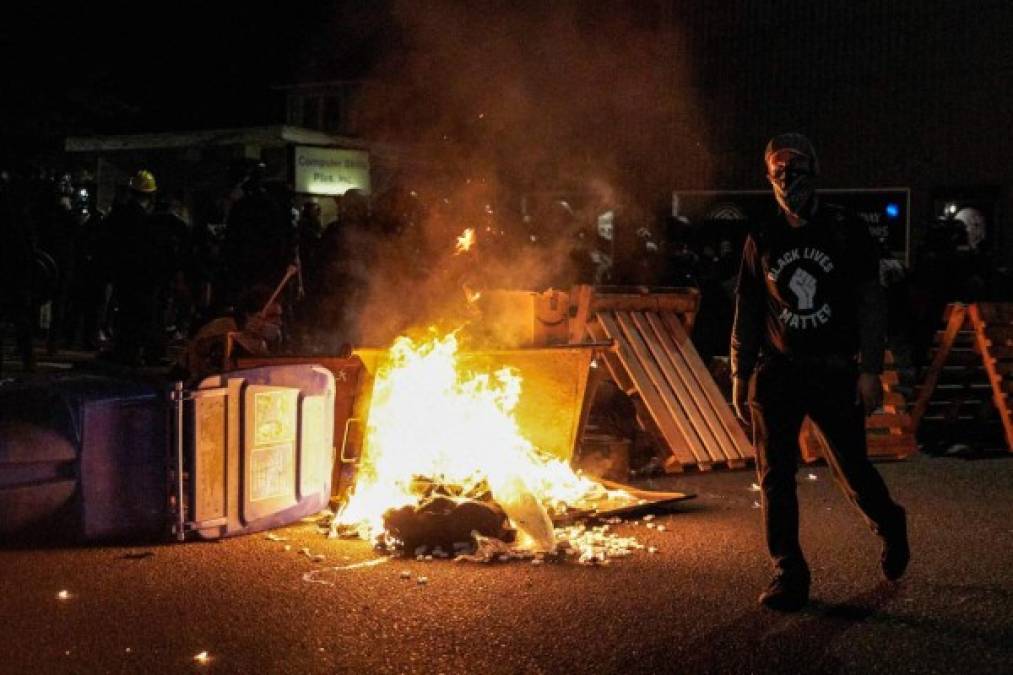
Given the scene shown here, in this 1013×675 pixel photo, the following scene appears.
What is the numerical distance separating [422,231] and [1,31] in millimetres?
32101

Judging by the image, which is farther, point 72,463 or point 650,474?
point 650,474

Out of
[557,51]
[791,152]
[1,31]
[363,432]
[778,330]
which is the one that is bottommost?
[363,432]

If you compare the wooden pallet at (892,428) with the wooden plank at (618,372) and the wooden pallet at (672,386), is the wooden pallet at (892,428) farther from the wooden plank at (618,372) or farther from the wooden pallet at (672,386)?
the wooden plank at (618,372)

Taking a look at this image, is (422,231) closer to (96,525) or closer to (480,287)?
(480,287)

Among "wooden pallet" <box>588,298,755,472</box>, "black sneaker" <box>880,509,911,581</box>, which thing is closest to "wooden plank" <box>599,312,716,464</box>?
"wooden pallet" <box>588,298,755,472</box>

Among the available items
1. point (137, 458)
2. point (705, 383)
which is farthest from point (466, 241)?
point (137, 458)

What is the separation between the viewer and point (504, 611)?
509 centimetres

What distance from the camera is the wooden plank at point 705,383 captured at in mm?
9242

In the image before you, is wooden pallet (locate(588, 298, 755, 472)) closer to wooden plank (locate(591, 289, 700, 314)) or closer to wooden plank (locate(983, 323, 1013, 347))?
wooden plank (locate(591, 289, 700, 314))

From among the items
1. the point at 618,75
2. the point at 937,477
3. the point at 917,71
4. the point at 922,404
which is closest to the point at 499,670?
the point at 937,477

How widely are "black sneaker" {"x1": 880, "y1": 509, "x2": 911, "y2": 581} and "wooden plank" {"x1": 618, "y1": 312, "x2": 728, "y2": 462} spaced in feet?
11.0

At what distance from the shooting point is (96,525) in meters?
6.07

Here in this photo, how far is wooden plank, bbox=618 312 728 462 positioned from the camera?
9.09 m

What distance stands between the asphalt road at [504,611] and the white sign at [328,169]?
1522 centimetres
